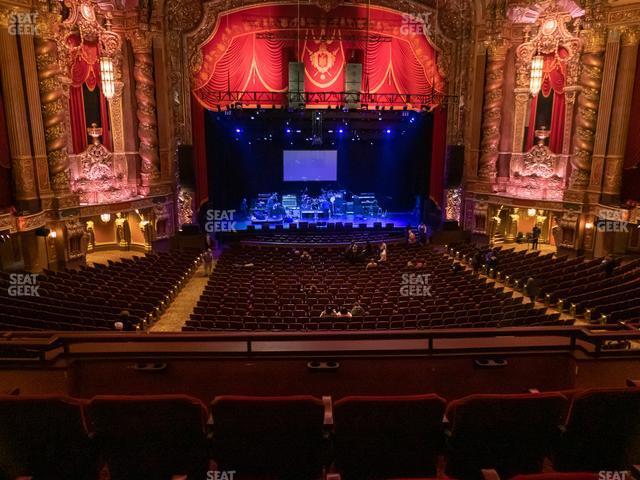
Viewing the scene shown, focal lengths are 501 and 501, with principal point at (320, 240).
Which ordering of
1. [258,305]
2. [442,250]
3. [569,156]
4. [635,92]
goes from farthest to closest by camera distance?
[442,250] → [569,156] → [635,92] → [258,305]

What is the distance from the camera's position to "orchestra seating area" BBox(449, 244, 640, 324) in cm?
1198

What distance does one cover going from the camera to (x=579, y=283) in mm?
14391

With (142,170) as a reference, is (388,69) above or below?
above

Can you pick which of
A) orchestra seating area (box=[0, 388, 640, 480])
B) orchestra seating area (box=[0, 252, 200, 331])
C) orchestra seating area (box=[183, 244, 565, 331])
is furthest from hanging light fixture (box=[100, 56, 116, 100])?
orchestra seating area (box=[0, 388, 640, 480])

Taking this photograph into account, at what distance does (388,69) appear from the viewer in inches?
873

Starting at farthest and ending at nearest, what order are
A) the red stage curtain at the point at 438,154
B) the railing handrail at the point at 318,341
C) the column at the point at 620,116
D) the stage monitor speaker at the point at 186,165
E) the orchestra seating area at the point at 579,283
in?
the red stage curtain at the point at 438,154, the stage monitor speaker at the point at 186,165, the column at the point at 620,116, the orchestra seating area at the point at 579,283, the railing handrail at the point at 318,341

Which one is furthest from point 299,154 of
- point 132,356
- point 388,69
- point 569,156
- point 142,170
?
point 132,356

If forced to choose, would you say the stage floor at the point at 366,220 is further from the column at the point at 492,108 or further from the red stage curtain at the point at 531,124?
the red stage curtain at the point at 531,124

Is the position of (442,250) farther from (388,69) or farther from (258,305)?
(258,305)

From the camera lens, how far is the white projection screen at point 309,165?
1033 inches

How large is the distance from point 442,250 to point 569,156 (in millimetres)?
6474

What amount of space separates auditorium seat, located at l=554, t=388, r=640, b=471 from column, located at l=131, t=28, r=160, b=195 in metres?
19.8

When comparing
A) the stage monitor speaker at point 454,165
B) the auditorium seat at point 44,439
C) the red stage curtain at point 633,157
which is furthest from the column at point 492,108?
the auditorium seat at point 44,439

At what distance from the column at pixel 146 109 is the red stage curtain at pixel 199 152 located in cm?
163
